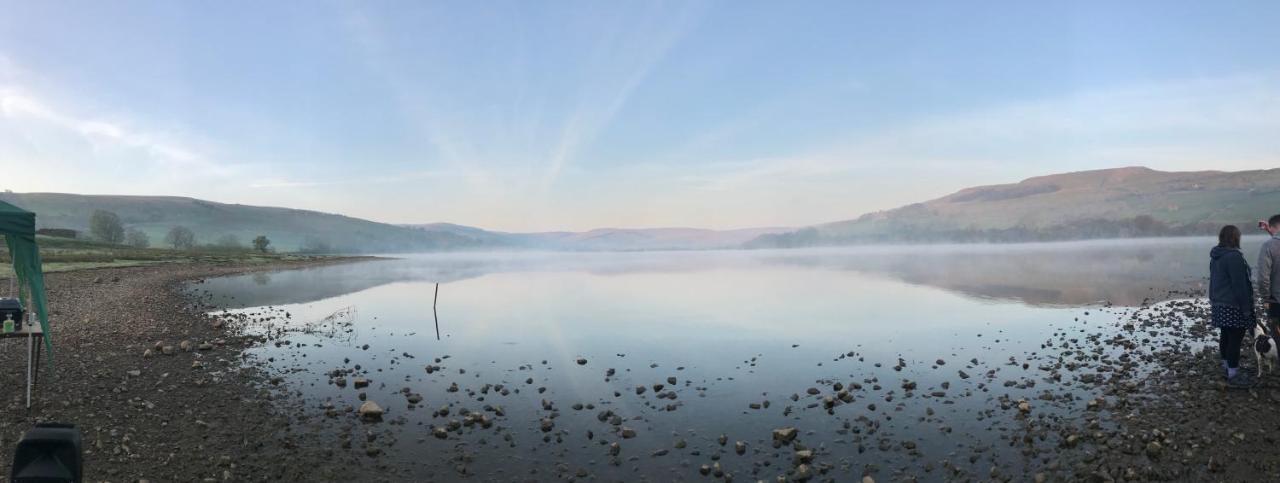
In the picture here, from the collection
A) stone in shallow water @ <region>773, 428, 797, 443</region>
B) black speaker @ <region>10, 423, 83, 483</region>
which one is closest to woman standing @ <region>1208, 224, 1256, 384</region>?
stone in shallow water @ <region>773, 428, 797, 443</region>

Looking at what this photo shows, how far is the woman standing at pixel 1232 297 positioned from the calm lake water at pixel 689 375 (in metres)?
3.30

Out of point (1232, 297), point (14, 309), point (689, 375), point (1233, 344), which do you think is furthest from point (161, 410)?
point (1233, 344)

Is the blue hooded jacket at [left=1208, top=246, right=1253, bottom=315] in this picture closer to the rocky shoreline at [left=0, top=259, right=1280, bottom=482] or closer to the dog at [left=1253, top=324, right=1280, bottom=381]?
the dog at [left=1253, top=324, right=1280, bottom=381]

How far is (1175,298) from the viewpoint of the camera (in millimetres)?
33312

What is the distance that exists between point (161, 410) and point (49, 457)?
23.6ft

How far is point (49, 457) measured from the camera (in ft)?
22.7

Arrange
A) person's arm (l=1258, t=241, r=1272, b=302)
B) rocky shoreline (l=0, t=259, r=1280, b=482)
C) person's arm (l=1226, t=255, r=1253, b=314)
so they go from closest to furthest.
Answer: rocky shoreline (l=0, t=259, r=1280, b=482), person's arm (l=1258, t=241, r=1272, b=302), person's arm (l=1226, t=255, r=1253, b=314)

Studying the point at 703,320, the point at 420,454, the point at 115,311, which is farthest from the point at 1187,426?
the point at 115,311

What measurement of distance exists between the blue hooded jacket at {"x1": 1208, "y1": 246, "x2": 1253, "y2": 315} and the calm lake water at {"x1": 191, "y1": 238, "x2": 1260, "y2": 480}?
147 inches

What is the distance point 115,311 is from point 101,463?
2651cm

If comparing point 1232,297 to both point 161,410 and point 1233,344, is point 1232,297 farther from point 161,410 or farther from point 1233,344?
point 161,410

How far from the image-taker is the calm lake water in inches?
436

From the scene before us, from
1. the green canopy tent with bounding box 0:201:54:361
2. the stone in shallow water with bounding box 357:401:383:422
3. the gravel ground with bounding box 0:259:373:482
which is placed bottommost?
the stone in shallow water with bounding box 357:401:383:422

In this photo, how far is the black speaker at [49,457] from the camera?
6809mm
